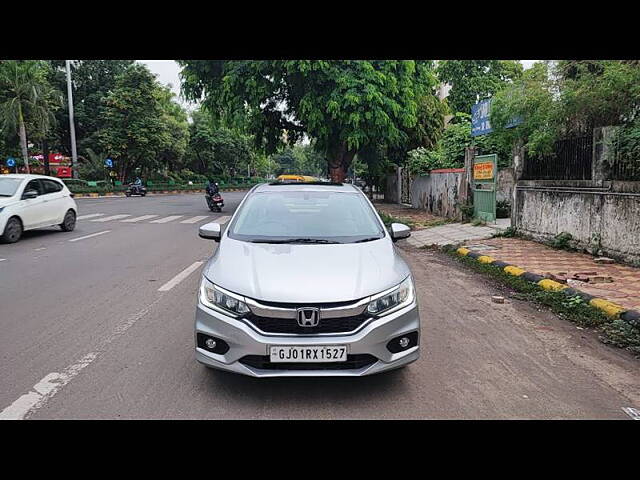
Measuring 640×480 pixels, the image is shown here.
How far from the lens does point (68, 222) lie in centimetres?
1446

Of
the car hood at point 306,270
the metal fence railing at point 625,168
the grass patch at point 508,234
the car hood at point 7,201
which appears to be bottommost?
the grass patch at point 508,234

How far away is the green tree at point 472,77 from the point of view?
37062 mm

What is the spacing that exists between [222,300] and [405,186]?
23.3 meters

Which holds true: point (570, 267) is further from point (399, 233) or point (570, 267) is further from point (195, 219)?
point (195, 219)

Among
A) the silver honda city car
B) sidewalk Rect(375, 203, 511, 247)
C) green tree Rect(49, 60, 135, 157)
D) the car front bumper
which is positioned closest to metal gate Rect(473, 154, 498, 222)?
sidewalk Rect(375, 203, 511, 247)

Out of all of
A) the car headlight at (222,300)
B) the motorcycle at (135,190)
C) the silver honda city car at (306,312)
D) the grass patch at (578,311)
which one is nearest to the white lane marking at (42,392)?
the silver honda city car at (306,312)

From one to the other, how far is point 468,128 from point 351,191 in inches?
579

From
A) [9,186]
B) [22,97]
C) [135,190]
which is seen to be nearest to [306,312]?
[9,186]

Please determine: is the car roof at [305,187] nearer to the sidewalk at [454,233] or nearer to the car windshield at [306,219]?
the car windshield at [306,219]

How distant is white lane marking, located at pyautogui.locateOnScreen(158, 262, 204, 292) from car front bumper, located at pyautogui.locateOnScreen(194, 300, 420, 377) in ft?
12.5

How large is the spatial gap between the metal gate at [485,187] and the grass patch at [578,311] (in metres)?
6.06

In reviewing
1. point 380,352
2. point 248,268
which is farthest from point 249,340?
point 380,352

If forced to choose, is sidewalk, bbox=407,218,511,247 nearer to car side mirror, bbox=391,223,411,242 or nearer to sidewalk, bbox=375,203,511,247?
sidewalk, bbox=375,203,511,247

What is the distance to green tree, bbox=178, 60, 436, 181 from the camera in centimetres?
1916
